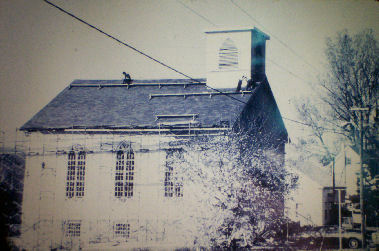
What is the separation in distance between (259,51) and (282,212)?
10793mm

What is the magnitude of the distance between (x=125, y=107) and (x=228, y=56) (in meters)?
6.52

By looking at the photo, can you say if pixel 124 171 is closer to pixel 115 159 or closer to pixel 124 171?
pixel 124 171

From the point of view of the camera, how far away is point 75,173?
16.5 metres

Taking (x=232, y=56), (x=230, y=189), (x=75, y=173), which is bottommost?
(x=230, y=189)

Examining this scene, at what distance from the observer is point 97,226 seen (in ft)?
49.5

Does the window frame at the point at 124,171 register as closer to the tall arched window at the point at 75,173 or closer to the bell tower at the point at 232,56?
the tall arched window at the point at 75,173

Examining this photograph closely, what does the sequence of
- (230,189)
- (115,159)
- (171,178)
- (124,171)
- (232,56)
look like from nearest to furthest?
(230,189)
(171,178)
(124,171)
(115,159)
(232,56)

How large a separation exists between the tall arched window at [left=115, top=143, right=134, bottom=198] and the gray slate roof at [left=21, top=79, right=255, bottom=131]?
1157mm

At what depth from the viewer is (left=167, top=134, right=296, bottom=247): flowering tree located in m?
12.5

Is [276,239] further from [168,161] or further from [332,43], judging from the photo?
[332,43]

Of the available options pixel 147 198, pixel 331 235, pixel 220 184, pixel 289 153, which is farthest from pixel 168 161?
pixel 331 235

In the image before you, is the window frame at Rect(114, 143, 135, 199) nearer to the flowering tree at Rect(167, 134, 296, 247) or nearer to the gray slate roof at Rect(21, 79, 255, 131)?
the gray slate roof at Rect(21, 79, 255, 131)

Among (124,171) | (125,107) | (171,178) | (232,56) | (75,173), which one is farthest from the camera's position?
(232,56)

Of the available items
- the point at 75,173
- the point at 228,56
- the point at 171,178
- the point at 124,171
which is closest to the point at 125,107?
the point at 124,171
